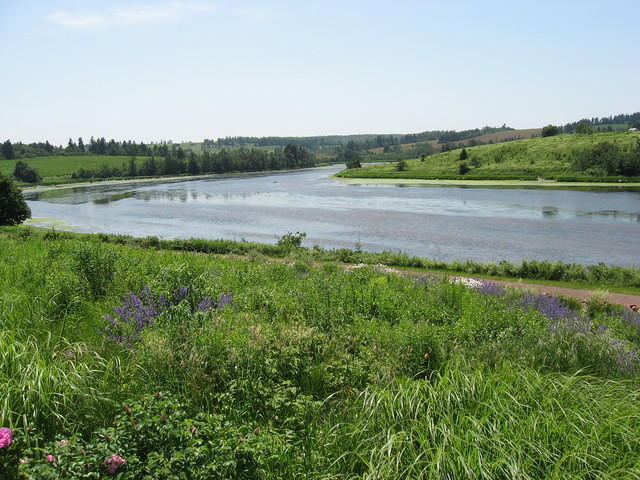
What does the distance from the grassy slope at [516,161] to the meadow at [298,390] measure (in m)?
76.0

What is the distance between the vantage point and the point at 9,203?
37.8 metres

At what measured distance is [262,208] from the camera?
51.6 metres

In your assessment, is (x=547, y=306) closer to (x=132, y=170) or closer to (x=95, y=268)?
(x=95, y=268)

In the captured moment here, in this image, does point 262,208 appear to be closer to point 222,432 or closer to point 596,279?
point 596,279

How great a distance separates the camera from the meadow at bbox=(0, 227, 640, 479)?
12.4ft

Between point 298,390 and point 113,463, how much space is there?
2.74 meters

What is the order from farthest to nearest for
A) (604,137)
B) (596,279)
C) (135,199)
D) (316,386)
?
(604,137)
(135,199)
(596,279)
(316,386)

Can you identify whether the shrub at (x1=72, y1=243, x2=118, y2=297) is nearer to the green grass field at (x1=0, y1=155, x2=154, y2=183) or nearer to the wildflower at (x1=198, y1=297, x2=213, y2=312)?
the wildflower at (x1=198, y1=297, x2=213, y2=312)

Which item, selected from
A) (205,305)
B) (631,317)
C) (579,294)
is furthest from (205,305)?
(579,294)

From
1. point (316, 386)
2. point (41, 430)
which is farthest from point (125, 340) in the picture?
point (316, 386)

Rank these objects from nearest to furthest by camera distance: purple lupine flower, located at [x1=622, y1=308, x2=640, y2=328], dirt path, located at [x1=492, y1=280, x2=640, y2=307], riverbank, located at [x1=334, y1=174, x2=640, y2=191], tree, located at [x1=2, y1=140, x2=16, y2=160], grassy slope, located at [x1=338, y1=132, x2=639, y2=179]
Answer: 1. purple lupine flower, located at [x1=622, y1=308, x2=640, y2=328]
2. dirt path, located at [x1=492, y1=280, x2=640, y2=307]
3. riverbank, located at [x1=334, y1=174, x2=640, y2=191]
4. grassy slope, located at [x1=338, y1=132, x2=639, y2=179]
5. tree, located at [x1=2, y1=140, x2=16, y2=160]

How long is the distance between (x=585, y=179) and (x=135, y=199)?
64168mm

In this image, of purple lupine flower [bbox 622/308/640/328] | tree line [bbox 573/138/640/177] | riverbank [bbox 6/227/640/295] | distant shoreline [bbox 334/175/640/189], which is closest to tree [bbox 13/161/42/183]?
distant shoreline [bbox 334/175/640/189]

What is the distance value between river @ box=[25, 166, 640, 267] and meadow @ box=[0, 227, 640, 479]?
62.7ft
